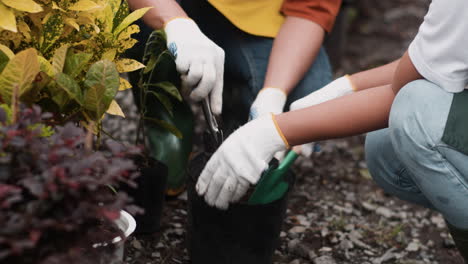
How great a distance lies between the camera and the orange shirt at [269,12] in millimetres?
2043

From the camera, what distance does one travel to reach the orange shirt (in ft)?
6.70

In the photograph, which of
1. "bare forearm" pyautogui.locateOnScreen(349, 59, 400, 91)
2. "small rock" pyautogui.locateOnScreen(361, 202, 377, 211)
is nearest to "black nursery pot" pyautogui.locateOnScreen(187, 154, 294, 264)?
"bare forearm" pyautogui.locateOnScreen(349, 59, 400, 91)

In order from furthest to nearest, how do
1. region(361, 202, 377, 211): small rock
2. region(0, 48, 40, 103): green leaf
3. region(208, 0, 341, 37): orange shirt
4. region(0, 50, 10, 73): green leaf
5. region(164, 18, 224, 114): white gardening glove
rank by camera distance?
1. region(361, 202, 377, 211): small rock
2. region(208, 0, 341, 37): orange shirt
3. region(164, 18, 224, 114): white gardening glove
4. region(0, 50, 10, 73): green leaf
5. region(0, 48, 40, 103): green leaf

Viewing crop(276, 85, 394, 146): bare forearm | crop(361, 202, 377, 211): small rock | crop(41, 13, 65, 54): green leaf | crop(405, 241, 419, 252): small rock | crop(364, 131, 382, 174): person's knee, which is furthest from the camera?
crop(361, 202, 377, 211): small rock

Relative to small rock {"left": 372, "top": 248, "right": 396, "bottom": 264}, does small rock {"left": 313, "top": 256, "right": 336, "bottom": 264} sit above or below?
above

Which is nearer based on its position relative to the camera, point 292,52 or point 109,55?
point 109,55

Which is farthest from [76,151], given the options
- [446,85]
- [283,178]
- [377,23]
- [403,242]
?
[377,23]

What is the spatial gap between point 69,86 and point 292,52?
937 mm

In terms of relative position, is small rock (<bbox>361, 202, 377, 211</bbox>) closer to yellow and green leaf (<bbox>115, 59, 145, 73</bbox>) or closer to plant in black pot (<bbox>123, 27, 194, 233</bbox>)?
plant in black pot (<bbox>123, 27, 194, 233</bbox>)

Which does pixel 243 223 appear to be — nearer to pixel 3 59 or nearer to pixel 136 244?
pixel 136 244

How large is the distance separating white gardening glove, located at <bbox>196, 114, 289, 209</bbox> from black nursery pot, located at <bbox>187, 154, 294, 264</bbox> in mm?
40

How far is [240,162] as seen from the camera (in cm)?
146

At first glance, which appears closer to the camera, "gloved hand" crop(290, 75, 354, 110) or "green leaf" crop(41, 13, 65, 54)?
"green leaf" crop(41, 13, 65, 54)

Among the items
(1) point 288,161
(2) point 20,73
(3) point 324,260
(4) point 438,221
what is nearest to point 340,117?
(1) point 288,161
